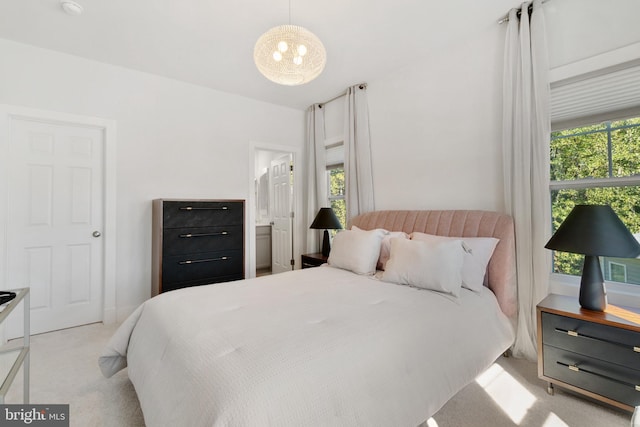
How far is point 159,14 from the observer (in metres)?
2.23

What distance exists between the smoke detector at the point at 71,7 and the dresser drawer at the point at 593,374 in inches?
158

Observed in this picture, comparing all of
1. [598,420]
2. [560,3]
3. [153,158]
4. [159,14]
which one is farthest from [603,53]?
[153,158]

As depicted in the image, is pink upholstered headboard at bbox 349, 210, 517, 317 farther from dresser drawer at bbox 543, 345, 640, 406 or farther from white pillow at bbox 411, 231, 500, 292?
dresser drawer at bbox 543, 345, 640, 406

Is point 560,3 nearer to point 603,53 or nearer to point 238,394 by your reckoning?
point 603,53

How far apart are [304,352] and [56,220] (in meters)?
3.08

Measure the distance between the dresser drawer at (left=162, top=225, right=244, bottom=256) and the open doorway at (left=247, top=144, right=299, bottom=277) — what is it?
544 mm

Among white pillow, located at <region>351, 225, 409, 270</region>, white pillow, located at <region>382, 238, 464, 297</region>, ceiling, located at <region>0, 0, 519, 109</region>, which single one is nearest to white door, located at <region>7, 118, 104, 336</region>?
ceiling, located at <region>0, 0, 519, 109</region>

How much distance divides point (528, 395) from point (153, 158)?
→ 3906 millimetres

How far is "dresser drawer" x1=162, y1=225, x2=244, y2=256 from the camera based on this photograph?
2.95 m

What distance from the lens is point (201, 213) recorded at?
3.13m

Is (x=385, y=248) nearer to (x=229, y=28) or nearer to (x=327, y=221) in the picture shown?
(x=327, y=221)

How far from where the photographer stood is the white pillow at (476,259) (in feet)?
6.53

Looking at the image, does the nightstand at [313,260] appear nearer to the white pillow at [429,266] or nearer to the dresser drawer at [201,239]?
the dresser drawer at [201,239]

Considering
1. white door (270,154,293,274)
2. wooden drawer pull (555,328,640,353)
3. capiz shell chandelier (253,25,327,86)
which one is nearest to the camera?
wooden drawer pull (555,328,640,353)
